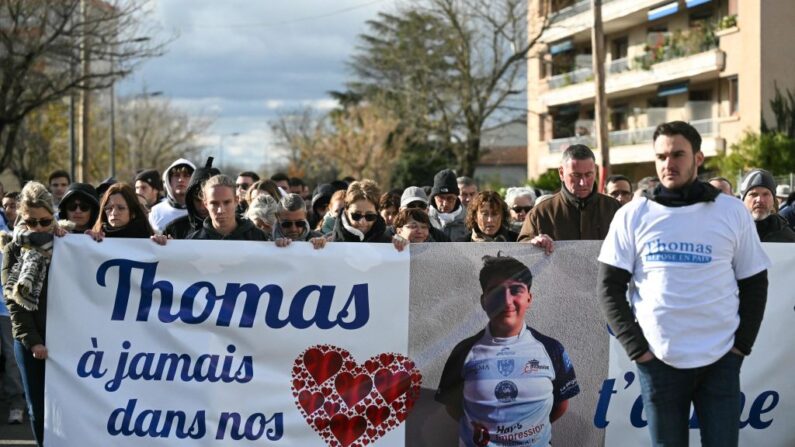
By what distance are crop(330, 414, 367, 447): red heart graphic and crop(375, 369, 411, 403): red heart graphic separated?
0.70ft

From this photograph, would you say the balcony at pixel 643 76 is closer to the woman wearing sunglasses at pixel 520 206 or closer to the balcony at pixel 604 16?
the balcony at pixel 604 16

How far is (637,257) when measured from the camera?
17.1 ft

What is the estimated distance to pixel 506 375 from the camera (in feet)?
21.6

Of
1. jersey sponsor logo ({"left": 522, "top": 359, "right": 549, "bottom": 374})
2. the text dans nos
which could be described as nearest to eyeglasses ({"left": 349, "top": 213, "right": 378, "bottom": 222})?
the text dans nos

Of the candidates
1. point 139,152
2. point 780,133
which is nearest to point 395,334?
point 780,133

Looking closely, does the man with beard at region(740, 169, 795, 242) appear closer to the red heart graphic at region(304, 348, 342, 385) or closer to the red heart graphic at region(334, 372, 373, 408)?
the red heart graphic at region(334, 372, 373, 408)

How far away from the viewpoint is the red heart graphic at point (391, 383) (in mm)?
6707

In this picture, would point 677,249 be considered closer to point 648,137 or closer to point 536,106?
point 648,137

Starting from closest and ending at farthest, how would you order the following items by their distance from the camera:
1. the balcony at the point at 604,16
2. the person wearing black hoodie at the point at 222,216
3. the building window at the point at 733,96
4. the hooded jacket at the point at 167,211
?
the person wearing black hoodie at the point at 222,216
the hooded jacket at the point at 167,211
the building window at the point at 733,96
the balcony at the point at 604,16

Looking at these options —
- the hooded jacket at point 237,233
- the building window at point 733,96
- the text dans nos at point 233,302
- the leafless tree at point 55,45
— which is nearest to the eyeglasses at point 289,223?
the hooded jacket at point 237,233

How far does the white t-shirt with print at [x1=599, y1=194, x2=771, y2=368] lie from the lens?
5.02m

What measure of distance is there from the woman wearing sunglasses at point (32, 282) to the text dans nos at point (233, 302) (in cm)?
37

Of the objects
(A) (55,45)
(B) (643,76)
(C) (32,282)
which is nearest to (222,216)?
(C) (32,282)

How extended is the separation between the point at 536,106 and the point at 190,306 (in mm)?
48340
